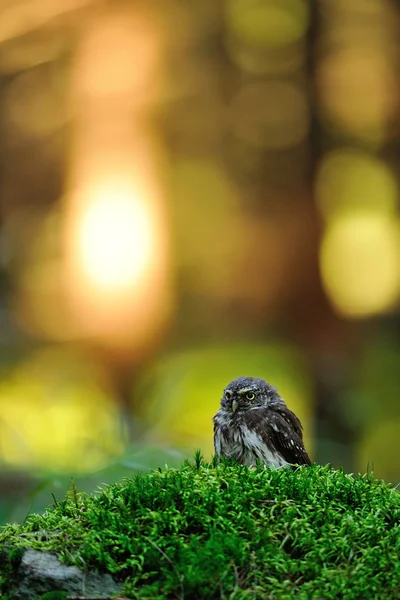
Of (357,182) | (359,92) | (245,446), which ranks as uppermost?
(359,92)

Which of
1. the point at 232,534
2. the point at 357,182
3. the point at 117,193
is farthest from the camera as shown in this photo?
the point at 117,193

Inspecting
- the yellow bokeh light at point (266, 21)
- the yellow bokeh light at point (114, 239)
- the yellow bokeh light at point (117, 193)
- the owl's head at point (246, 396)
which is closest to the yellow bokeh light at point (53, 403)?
the yellow bokeh light at point (117, 193)

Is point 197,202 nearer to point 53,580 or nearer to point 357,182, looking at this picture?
point 357,182

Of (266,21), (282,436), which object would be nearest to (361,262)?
(266,21)

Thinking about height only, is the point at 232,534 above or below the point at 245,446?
below

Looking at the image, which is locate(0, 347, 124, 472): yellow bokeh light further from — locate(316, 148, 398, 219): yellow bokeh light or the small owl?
locate(316, 148, 398, 219): yellow bokeh light

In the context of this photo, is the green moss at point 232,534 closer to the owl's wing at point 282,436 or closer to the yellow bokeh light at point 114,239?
the owl's wing at point 282,436
